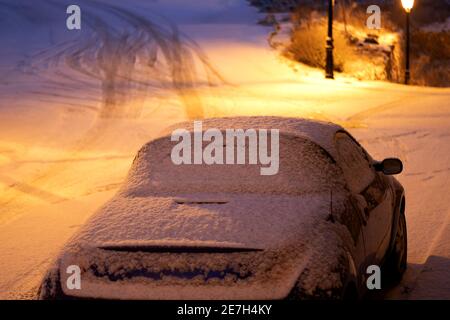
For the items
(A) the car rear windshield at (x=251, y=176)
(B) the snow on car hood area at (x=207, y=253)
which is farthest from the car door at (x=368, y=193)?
(B) the snow on car hood area at (x=207, y=253)

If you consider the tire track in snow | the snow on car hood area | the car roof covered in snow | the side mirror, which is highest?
the tire track in snow

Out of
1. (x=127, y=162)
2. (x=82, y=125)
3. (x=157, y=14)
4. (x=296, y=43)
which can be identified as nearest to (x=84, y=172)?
(x=127, y=162)

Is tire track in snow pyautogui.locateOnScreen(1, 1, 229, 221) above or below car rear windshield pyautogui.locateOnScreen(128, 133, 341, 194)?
above

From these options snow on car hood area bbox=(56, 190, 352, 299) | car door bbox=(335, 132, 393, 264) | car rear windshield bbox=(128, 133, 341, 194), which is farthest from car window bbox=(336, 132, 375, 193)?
snow on car hood area bbox=(56, 190, 352, 299)

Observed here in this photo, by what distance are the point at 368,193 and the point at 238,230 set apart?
5.32 ft

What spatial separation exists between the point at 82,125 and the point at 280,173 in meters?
11.5

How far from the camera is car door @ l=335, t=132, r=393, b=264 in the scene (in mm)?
5059

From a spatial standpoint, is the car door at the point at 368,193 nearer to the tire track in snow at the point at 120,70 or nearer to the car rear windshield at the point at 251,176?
the car rear windshield at the point at 251,176

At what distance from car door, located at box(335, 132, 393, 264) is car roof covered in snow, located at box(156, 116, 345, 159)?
0.11m

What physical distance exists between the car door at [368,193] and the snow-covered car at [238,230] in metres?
0.01

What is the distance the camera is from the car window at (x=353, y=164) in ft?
17.0

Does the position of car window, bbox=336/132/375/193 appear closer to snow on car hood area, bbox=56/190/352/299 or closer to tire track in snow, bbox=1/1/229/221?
snow on car hood area, bbox=56/190/352/299

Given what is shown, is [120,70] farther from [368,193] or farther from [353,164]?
[368,193]

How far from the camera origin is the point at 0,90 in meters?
20.0
